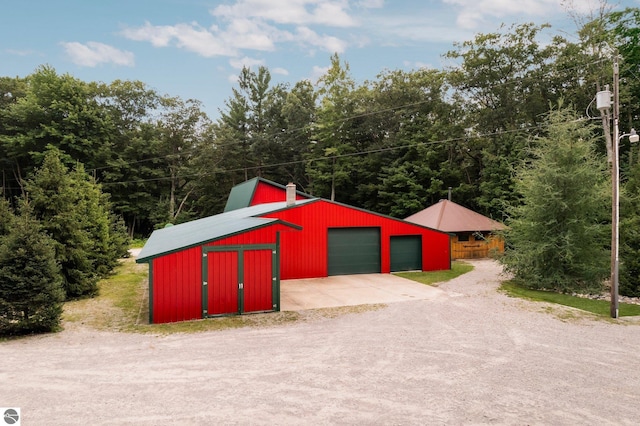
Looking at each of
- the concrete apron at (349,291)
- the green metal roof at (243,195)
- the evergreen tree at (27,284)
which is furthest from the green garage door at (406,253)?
the evergreen tree at (27,284)

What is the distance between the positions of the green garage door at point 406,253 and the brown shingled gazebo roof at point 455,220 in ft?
16.1

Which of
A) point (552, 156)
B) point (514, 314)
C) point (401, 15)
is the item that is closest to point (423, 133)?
point (401, 15)

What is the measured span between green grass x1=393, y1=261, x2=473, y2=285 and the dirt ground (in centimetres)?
623

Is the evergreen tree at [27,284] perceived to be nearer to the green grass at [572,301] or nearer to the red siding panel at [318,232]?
the red siding panel at [318,232]

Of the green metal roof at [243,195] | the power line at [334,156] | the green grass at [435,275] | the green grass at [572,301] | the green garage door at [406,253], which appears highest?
the power line at [334,156]

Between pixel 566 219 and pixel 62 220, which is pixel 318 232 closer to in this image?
pixel 62 220

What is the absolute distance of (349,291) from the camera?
14.4 meters

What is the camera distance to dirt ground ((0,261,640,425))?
5102mm

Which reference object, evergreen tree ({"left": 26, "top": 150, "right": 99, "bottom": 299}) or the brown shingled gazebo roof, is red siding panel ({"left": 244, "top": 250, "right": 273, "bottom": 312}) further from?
the brown shingled gazebo roof

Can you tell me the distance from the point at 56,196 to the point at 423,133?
29.4 meters

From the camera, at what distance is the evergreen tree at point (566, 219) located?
48.2 feet

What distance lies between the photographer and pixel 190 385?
6.03 meters

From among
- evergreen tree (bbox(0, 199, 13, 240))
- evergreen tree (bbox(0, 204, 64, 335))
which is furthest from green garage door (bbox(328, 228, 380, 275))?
evergreen tree (bbox(0, 199, 13, 240))

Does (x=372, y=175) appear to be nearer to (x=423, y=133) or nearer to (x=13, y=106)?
(x=423, y=133)
